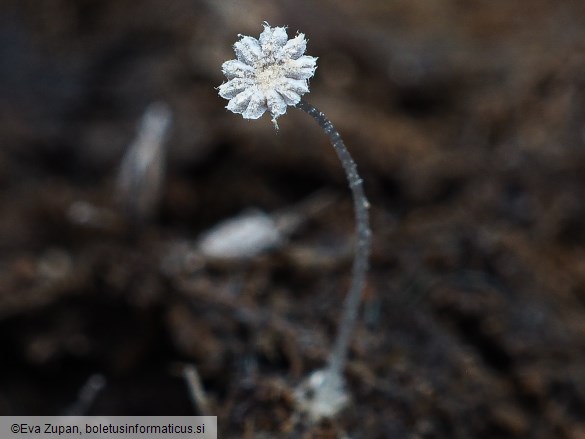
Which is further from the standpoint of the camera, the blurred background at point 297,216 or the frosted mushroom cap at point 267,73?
the blurred background at point 297,216

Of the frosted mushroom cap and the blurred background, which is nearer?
the frosted mushroom cap

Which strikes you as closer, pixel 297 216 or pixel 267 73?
pixel 267 73

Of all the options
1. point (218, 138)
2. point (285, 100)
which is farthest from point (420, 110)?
point (285, 100)

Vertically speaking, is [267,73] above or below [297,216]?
below
